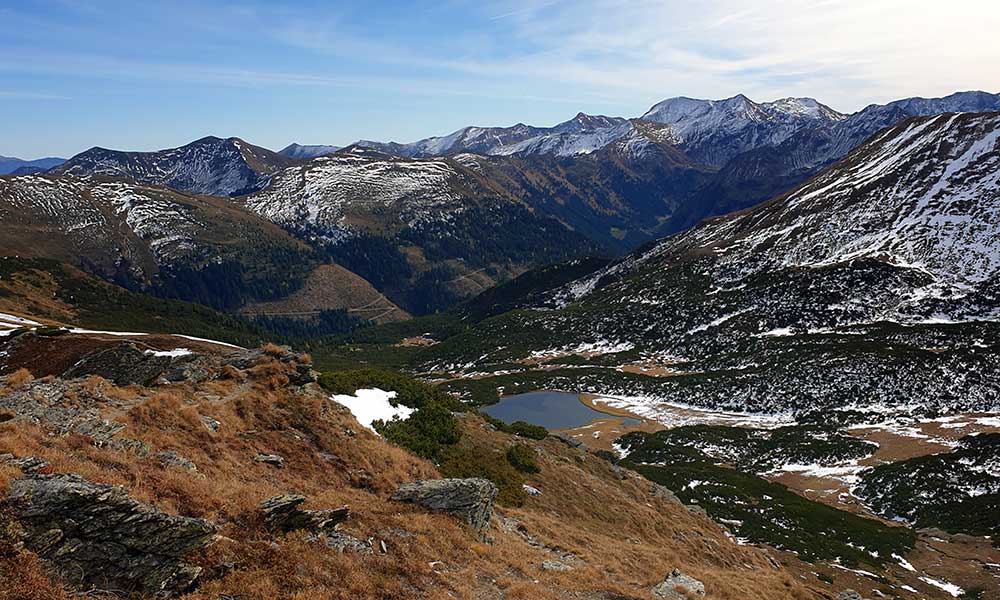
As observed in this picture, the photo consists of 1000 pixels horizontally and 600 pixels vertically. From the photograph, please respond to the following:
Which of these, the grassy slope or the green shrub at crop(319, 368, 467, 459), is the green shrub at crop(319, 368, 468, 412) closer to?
the green shrub at crop(319, 368, 467, 459)

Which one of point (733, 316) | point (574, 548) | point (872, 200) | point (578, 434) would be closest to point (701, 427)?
point (578, 434)

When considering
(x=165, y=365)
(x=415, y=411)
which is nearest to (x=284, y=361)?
(x=165, y=365)

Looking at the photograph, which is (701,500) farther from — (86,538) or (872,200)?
(872,200)

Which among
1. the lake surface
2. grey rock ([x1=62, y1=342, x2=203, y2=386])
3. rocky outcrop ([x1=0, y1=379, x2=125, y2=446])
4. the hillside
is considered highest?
rocky outcrop ([x1=0, y1=379, x2=125, y2=446])

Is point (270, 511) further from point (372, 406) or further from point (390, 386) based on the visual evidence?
point (390, 386)

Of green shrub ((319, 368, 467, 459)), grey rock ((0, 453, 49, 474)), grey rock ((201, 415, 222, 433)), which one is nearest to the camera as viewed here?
grey rock ((0, 453, 49, 474))

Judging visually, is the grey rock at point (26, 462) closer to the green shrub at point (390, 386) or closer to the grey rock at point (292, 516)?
the grey rock at point (292, 516)

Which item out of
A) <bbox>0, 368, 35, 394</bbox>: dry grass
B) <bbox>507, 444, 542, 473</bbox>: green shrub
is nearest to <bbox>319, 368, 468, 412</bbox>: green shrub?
<bbox>507, 444, 542, 473</bbox>: green shrub

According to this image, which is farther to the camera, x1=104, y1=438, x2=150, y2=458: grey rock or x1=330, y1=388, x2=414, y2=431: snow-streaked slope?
x1=330, y1=388, x2=414, y2=431: snow-streaked slope
